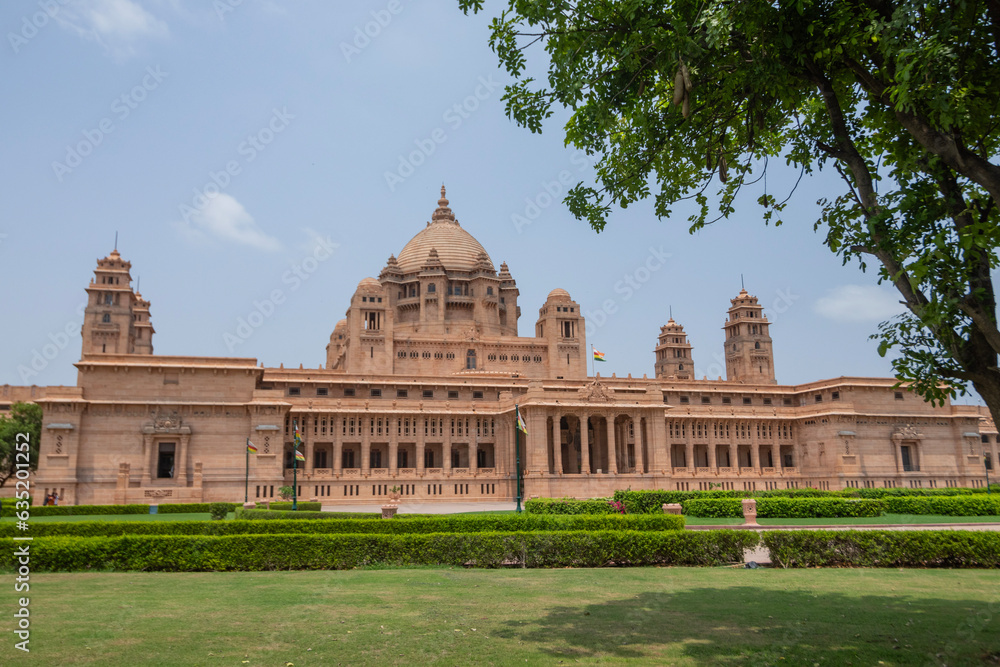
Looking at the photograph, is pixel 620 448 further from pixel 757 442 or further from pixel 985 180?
pixel 985 180

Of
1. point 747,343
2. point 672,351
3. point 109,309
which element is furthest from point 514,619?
point 672,351

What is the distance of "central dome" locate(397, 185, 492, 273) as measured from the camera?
80.9 metres

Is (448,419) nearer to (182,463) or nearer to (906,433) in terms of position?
(182,463)

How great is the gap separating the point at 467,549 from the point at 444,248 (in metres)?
65.8

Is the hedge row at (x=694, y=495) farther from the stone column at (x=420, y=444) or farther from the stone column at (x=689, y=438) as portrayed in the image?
→ the stone column at (x=689, y=438)

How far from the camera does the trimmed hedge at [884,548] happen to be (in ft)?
57.1

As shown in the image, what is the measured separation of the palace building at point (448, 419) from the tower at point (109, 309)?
0.60 feet

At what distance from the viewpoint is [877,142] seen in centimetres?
1173

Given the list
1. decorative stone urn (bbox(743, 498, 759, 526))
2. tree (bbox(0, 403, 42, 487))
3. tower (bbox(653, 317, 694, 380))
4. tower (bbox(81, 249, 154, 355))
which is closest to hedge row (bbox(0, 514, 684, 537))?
decorative stone urn (bbox(743, 498, 759, 526))

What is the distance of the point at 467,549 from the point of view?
18.0 metres

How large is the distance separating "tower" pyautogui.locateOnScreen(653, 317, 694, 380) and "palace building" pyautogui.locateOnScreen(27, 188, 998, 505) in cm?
3331

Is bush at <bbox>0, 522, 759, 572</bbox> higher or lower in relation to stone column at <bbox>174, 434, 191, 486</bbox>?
lower

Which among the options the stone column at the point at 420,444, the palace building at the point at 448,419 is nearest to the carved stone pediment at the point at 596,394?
the palace building at the point at 448,419

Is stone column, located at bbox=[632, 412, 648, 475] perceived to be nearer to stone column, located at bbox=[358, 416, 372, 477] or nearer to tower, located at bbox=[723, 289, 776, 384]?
stone column, located at bbox=[358, 416, 372, 477]
